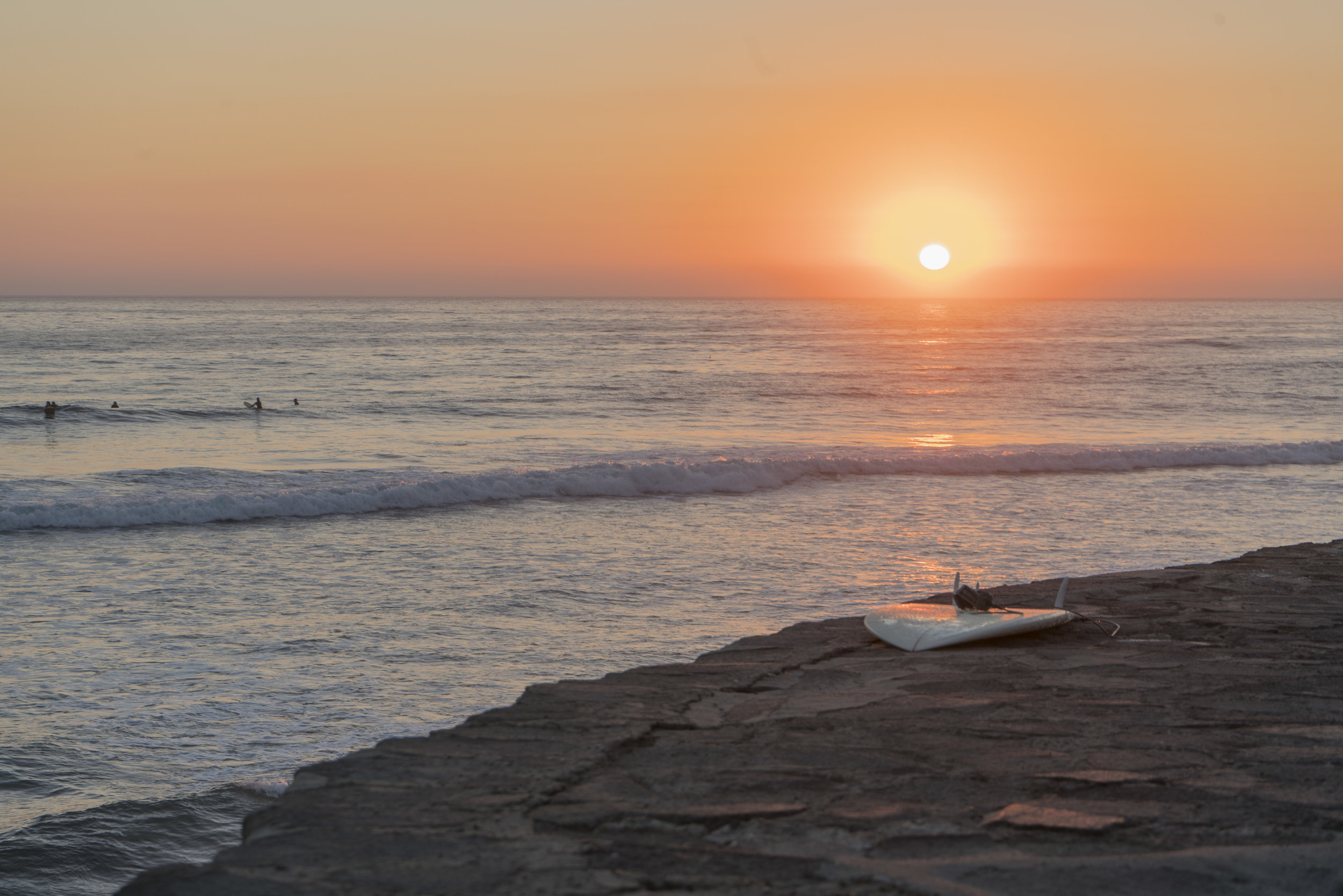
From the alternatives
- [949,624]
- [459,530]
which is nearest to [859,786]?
[949,624]

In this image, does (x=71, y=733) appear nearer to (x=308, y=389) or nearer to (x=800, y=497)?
(x=800, y=497)

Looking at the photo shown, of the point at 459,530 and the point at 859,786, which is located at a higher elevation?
the point at 859,786

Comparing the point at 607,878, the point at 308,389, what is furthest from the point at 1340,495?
the point at 308,389

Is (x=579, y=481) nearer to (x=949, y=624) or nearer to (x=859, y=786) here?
(x=949, y=624)

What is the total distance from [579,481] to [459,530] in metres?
3.77

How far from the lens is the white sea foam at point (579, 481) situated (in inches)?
576

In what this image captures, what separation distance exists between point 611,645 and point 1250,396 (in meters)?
34.2

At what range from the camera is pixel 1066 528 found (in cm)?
1383

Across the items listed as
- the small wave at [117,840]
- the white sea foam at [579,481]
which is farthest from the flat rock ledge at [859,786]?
the white sea foam at [579,481]

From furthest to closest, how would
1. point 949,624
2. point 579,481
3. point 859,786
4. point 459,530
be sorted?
point 579,481 → point 459,530 → point 949,624 → point 859,786

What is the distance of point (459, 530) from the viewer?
13891 millimetres

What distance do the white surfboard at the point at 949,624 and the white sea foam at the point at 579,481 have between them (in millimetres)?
10506

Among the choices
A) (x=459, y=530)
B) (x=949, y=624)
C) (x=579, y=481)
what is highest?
(x=949, y=624)

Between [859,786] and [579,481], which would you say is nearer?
[859,786]
